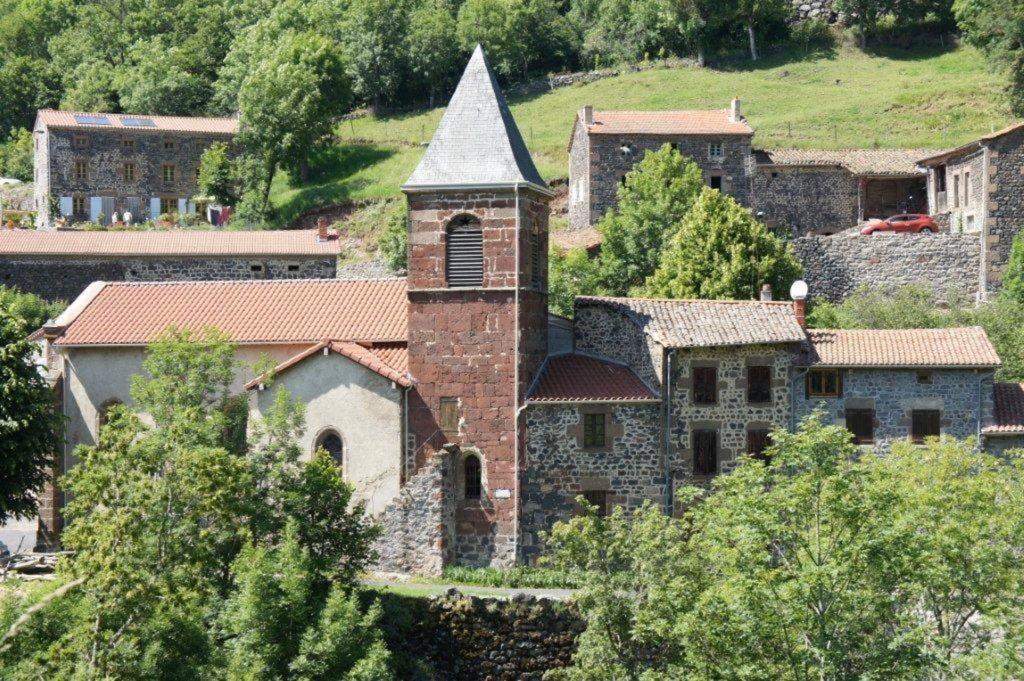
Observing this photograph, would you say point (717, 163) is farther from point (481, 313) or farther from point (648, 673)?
point (648, 673)

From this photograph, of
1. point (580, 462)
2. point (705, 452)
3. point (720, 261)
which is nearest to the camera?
point (580, 462)

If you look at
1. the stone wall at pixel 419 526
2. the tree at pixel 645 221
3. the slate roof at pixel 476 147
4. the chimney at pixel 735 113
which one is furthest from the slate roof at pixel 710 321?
the chimney at pixel 735 113

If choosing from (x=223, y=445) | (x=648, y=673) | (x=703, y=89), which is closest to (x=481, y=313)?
(x=223, y=445)

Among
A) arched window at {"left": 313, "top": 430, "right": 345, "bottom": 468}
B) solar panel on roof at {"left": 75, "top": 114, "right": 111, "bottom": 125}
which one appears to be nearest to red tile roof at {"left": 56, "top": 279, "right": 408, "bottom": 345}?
arched window at {"left": 313, "top": 430, "right": 345, "bottom": 468}

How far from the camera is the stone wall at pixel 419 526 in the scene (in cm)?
3728

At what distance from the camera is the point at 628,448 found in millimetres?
38844

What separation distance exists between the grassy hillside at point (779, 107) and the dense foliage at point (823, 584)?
44.8m

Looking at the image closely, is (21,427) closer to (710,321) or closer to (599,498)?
(599,498)

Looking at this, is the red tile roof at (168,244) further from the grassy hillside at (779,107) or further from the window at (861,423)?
the window at (861,423)

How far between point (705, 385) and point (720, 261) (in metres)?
12.2

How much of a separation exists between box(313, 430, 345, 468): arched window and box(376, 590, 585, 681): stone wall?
551 centimetres

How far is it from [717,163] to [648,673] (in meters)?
39.1

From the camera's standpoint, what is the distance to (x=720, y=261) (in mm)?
51156

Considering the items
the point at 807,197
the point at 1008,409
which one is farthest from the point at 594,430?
Answer: the point at 807,197
